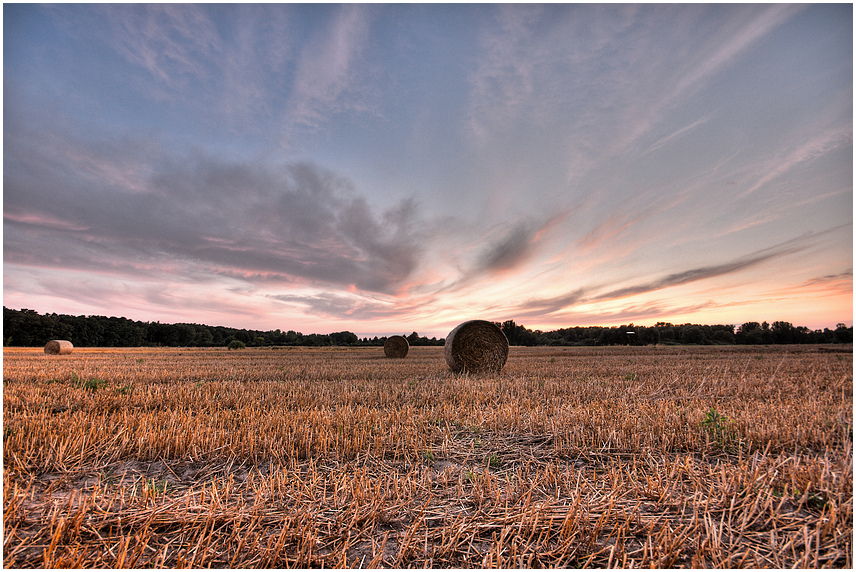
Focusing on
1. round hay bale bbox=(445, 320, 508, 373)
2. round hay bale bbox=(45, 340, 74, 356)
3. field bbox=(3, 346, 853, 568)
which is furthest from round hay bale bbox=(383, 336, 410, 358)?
round hay bale bbox=(45, 340, 74, 356)

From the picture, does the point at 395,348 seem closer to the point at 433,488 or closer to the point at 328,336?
the point at 433,488

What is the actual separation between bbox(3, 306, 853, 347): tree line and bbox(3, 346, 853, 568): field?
4379 cm

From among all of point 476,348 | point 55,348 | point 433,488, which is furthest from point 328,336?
point 433,488

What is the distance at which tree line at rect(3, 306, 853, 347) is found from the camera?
43062 mm

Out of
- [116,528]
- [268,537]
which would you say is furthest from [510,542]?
[116,528]

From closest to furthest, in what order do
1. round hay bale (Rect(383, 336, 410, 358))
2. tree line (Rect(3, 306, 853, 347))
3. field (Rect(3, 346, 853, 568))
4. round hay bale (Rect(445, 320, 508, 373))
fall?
1. field (Rect(3, 346, 853, 568))
2. round hay bale (Rect(445, 320, 508, 373))
3. round hay bale (Rect(383, 336, 410, 358))
4. tree line (Rect(3, 306, 853, 347))

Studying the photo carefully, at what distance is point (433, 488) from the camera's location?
281 centimetres

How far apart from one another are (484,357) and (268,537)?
33.5ft

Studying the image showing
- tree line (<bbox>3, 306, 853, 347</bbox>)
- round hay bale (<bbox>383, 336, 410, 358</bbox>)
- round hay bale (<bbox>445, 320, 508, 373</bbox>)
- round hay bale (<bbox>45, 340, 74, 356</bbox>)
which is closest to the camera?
round hay bale (<bbox>445, 320, 508, 373</bbox>)

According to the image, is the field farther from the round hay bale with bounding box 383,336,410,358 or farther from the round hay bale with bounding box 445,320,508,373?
the round hay bale with bounding box 383,336,410,358

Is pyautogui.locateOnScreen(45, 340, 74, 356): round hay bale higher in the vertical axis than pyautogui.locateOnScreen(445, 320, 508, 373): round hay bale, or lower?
lower

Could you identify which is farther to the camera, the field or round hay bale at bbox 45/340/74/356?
round hay bale at bbox 45/340/74/356

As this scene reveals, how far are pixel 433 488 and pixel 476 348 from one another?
9299 mm

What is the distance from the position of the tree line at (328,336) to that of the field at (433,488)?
43.8 meters
